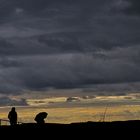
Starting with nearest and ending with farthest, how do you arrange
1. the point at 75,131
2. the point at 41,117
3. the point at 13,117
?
the point at 75,131
the point at 41,117
the point at 13,117

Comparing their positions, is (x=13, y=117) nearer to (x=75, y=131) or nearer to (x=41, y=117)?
(x=41, y=117)

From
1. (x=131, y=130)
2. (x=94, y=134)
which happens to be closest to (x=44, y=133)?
(x=94, y=134)

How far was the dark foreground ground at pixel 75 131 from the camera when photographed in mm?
40500

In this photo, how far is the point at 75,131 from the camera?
134 feet

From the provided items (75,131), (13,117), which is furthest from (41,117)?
(75,131)

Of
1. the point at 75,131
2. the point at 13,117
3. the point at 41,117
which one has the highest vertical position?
→ the point at 13,117

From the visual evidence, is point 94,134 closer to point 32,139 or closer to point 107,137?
point 107,137

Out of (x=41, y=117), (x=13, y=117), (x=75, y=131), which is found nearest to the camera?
(x=75, y=131)

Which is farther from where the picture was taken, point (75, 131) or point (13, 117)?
point (13, 117)

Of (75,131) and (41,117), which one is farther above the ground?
(41,117)

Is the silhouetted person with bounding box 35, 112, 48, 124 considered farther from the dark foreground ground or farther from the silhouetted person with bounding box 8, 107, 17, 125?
the dark foreground ground

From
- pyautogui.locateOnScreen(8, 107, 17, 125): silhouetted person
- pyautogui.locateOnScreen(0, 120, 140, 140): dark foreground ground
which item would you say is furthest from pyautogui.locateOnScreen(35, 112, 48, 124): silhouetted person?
pyautogui.locateOnScreen(0, 120, 140, 140): dark foreground ground

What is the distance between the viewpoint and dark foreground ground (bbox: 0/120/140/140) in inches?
1594

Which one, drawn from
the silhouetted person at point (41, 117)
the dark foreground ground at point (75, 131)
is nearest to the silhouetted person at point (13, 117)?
the silhouetted person at point (41, 117)
